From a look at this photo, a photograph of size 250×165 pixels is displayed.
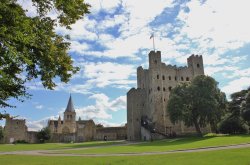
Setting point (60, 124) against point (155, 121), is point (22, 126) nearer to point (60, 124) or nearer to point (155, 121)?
point (60, 124)

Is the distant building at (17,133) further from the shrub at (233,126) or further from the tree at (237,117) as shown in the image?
the tree at (237,117)

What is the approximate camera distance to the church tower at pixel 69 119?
10812 cm

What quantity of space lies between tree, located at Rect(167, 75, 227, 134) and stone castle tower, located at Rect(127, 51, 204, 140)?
610 inches

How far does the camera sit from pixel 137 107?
7156 cm

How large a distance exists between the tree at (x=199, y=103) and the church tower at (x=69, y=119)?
2776 inches

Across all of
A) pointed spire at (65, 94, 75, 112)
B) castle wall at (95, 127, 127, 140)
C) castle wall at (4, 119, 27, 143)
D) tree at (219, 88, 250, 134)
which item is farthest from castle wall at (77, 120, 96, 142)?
tree at (219, 88, 250, 134)

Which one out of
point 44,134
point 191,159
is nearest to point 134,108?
point 44,134

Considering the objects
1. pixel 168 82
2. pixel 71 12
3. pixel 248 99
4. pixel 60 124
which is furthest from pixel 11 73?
pixel 60 124

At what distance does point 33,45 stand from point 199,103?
38269mm

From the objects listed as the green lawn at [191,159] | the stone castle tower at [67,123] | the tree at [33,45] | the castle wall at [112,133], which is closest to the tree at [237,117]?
the green lawn at [191,159]

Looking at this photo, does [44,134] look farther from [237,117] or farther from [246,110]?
[246,110]

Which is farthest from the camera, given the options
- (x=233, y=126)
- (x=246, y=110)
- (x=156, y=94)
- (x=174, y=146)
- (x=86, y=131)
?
(x=86, y=131)

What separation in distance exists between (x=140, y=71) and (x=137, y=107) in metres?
12.1

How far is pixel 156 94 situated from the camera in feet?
211
